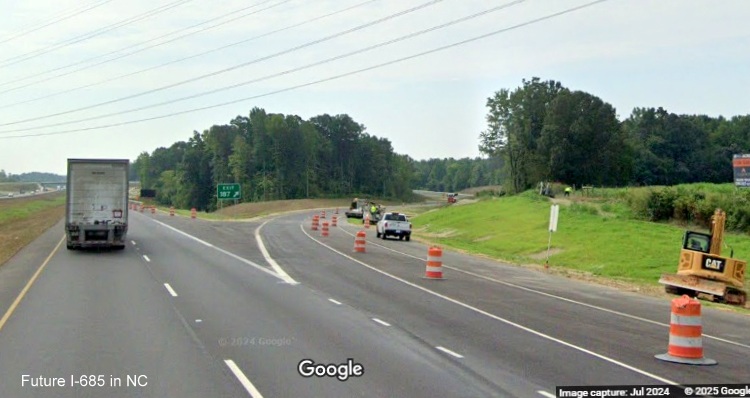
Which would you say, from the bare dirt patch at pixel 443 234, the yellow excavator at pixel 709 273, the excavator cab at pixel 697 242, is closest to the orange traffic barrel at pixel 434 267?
the yellow excavator at pixel 709 273

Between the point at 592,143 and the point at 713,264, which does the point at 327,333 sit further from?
the point at 592,143

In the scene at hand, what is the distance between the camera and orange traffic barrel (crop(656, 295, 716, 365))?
13.4m

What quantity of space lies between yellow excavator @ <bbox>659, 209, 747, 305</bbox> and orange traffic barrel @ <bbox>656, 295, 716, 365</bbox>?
12.0 meters

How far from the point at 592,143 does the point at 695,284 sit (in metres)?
85.7

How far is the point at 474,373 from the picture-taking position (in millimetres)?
11828

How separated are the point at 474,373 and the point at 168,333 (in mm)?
6053

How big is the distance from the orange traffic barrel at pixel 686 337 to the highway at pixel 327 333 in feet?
1.29

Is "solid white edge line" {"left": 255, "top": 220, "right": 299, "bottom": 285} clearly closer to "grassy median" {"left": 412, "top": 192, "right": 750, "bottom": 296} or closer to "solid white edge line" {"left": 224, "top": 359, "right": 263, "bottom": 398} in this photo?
"grassy median" {"left": 412, "top": 192, "right": 750, "bottom": 296}

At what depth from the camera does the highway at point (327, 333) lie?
11.1 m

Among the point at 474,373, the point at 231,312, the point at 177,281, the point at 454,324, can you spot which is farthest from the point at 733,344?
the point at 177,281

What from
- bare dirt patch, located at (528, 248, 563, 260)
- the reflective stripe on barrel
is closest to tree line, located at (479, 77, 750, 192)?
bare dirt patch, located at (528, 248, 563, 260)

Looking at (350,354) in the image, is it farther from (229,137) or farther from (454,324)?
(229,137)

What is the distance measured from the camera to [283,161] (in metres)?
167

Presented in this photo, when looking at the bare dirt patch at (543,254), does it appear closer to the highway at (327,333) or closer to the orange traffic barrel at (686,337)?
the highway at (327,333)
